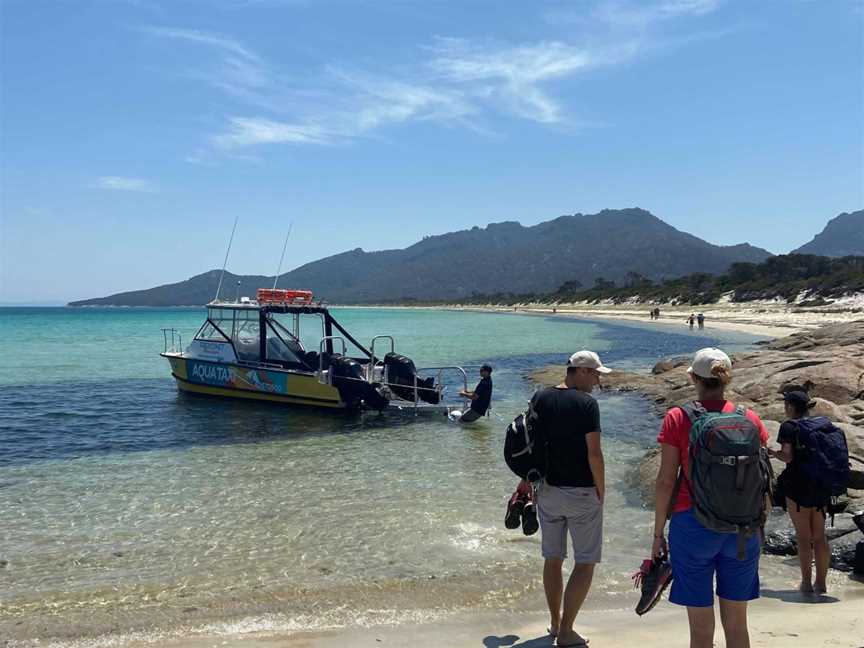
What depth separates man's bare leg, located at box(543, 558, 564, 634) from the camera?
4863 millimetres

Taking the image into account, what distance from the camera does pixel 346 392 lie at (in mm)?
16328

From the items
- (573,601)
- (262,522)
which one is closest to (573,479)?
(573,601)

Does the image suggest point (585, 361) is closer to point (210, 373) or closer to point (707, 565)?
point (707, 565)

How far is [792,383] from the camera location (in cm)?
1457

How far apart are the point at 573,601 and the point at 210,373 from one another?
618 inches

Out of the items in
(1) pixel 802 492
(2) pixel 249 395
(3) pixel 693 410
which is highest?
(3) pixel 693 410

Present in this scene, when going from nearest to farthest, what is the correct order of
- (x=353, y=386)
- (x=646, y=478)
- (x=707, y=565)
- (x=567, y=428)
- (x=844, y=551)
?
(x=707, y=565), (x=567, y=428), (x=844, y=551), (x=646, y=478), (x=353, y=386)

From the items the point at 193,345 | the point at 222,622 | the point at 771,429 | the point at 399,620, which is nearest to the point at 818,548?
the point at 399,620

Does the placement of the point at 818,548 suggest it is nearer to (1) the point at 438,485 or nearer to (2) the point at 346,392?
(1) the point at 438,485

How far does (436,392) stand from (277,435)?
13.6 ft

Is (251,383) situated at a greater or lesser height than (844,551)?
greater

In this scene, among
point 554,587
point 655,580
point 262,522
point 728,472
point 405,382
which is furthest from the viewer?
point 405,382

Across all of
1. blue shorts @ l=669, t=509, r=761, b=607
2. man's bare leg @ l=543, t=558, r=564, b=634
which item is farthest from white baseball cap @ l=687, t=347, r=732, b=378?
man's bare leg @ l=543, t=558, r=564, b=634

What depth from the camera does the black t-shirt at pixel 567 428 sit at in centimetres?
452
